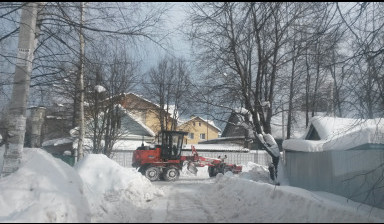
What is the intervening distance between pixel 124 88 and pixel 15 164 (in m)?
21.0

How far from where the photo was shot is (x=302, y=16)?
10.0 m

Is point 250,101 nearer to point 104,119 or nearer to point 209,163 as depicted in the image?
point 209,163

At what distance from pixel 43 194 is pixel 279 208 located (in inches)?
166

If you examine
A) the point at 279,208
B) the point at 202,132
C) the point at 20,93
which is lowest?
the point at 279,208

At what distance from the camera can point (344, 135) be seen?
14.6 meters

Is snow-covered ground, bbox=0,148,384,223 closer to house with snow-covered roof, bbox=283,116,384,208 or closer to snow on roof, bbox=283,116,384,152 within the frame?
Result: house with snow-covered roof, bbox=283,116,384,208

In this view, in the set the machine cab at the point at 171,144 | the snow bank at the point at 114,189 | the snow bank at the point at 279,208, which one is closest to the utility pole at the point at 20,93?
the snow bank at the point at 114,189

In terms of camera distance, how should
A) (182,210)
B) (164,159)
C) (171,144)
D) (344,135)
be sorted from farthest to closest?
1. (171,144)
2. (164,159)
3. (344,135)
4. (182,210)

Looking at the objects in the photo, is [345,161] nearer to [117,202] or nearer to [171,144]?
[117,202]

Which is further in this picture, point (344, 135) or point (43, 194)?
point (344, 135)

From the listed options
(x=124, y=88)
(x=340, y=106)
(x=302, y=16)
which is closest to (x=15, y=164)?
(x=302, y=16)

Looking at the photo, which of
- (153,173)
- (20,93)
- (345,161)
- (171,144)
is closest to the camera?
(20,93)

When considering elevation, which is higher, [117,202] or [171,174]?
[171,174]

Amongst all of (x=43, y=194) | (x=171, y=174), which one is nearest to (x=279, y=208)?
(x=43, y=194)
